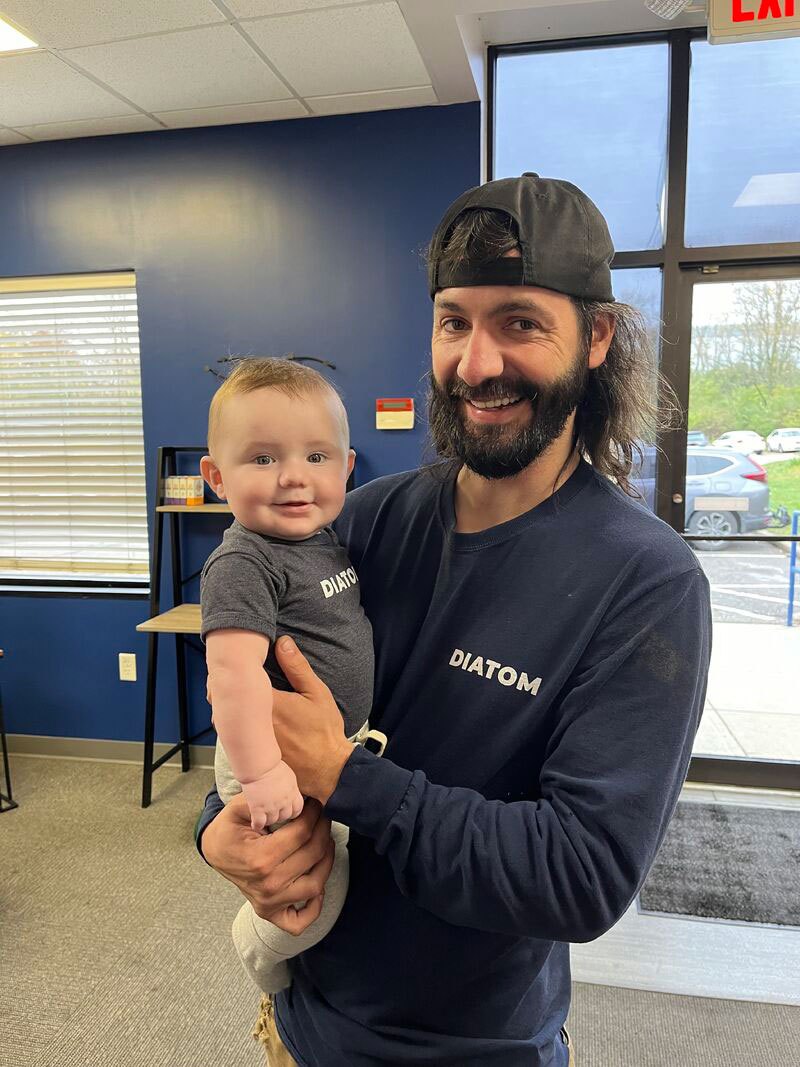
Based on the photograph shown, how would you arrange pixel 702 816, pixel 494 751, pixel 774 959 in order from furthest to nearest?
pixel 702 816 → pixel 774 959 → pixel 494 751

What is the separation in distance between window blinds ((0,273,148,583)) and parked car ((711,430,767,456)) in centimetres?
290

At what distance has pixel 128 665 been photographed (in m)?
3.62

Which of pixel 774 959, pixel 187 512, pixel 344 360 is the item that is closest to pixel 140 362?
pixel 187 512

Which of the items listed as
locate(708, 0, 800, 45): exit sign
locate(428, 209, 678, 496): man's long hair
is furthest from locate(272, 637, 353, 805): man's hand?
locate(708, 0, 800, 45): exit sign

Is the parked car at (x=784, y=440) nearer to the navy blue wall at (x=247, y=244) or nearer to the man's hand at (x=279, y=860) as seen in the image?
the navy blue wall at (x=247, y=244)

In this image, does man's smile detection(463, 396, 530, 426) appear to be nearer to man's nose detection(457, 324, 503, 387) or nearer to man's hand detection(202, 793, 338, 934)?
man's nose detection(457, 324, 503, 387)

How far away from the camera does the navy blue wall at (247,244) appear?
3119mm

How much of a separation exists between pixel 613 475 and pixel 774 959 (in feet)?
6.78

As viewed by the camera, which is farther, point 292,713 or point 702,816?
point 702,816

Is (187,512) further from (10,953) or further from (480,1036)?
(480,1036)

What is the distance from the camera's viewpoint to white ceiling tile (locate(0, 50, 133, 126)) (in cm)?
259

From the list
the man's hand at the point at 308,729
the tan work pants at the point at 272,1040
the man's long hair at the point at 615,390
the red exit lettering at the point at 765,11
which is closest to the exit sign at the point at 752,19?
the red exit lettering at the point at 765,11

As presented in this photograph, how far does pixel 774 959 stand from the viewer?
222cm

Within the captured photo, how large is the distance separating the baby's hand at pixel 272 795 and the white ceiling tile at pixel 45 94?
289 cm
